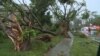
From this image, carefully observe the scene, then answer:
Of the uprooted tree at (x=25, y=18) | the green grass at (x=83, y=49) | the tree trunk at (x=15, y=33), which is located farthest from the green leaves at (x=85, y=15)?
the tree trunk at (x=15, y=33)

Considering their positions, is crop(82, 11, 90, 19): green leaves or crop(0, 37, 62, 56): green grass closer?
crop(0, 37, 62, 56): green grass

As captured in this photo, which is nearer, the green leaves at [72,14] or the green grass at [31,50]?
the green grass at [31,50]

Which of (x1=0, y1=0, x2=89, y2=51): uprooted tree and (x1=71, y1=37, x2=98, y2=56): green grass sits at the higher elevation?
(x1=0, y1=0, x2=89, y2=51): uprooted tree

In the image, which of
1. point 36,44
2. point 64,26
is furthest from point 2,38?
point 64,26

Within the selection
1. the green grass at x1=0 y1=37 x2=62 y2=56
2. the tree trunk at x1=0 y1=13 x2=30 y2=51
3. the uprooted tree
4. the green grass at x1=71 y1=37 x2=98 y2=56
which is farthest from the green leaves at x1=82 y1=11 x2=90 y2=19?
the tree trunk at x1=0 y1=13 x2=30 y2=51

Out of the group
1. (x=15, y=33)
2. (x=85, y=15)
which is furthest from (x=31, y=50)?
(x=85, y=15)

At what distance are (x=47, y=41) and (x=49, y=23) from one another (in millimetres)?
15894

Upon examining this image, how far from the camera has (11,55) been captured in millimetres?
12398

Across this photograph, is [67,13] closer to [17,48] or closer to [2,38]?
[2,38]

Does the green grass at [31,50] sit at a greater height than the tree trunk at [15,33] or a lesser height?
lesser

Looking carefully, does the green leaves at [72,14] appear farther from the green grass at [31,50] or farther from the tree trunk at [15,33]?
the tree trunk at [15,33]

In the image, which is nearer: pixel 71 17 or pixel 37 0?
pixel 37 0

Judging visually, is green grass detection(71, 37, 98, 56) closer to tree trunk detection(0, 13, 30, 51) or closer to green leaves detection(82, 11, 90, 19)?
tree trunk detection(0, 13, 30, 51)

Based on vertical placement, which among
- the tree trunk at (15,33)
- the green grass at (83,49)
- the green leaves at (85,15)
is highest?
the green leaves at (85,15)
